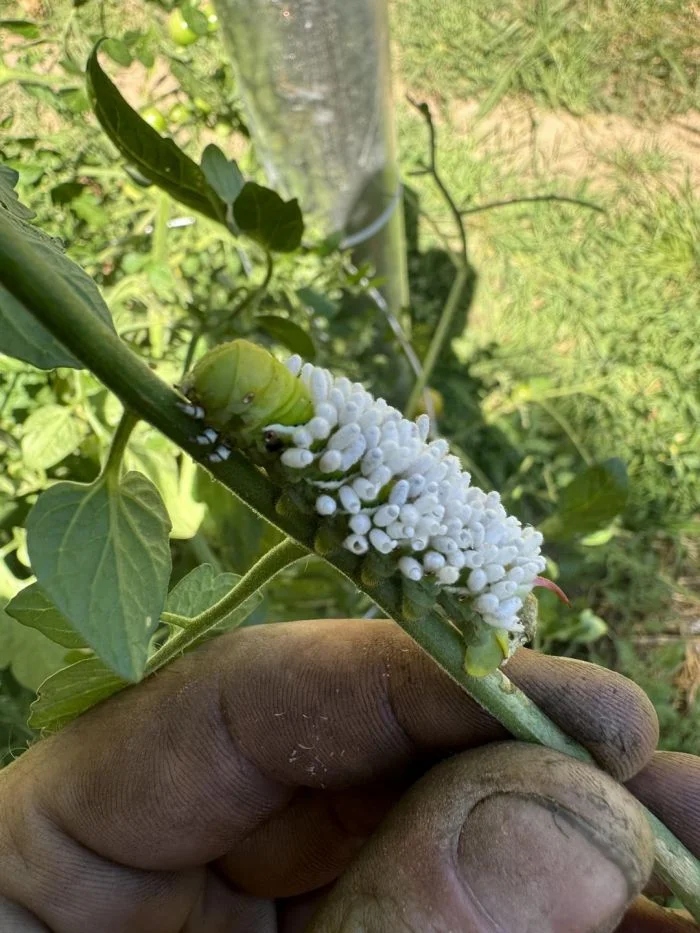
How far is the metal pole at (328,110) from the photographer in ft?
3.92

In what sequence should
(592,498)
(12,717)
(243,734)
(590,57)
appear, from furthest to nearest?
(590,57), (592,498), (12,717), (243,734)

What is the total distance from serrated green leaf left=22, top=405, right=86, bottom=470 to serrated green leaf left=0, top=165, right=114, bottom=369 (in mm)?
512

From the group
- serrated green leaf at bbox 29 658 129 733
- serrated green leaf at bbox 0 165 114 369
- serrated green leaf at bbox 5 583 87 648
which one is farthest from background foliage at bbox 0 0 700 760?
serrated green leaf at bbox 0 165 114 369

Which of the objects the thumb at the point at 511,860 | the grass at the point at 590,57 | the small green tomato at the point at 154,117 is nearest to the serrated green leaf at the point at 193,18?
the small green tomato at the point at 154,117

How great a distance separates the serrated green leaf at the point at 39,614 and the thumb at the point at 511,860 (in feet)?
0.97

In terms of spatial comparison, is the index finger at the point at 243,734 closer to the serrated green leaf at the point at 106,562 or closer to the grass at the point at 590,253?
the serrated green leaf at the point at 106,562

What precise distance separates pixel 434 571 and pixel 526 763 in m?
0.20

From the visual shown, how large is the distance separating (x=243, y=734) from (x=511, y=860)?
30 centimetres

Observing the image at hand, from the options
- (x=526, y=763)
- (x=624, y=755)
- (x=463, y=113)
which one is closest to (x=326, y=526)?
(x=526, y=763)

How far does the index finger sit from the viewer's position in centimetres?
75

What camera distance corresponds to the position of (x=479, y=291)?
2127 millimetres

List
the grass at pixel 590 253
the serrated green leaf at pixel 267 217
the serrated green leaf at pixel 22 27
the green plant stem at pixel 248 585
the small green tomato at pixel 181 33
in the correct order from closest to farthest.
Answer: the green plant stem at pixel 248 585 → the serrated green leaf at pixel 267 217 → the serrated green leaf at pixel 22 27 → the small green tomato at pixel 181 33 → the grass at pixel 590 253

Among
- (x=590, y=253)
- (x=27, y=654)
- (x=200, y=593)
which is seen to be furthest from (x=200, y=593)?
(x=590, y=253)

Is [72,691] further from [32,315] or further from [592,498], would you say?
[592,498]
